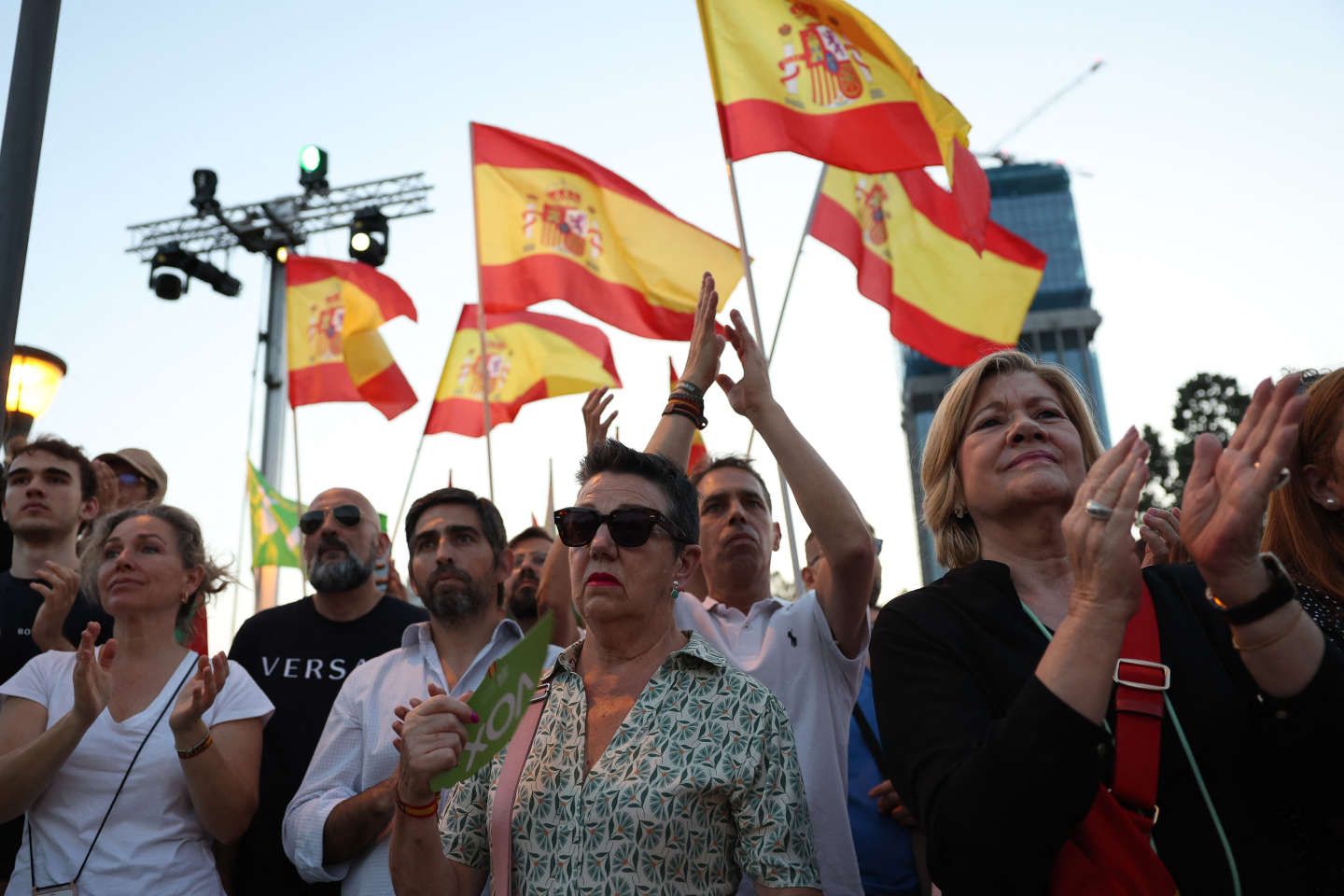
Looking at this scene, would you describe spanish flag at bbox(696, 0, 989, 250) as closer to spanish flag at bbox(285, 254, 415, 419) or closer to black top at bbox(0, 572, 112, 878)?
black top at bbox(0, 572, 112, 878)

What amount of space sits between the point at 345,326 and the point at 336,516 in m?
5.94

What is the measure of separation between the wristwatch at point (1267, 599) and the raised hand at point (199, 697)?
2648mm

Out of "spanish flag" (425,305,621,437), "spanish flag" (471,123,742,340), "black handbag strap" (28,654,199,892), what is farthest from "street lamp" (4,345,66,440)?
"black handbag strap" (28,654,199,892)

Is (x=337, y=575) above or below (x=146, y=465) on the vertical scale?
below

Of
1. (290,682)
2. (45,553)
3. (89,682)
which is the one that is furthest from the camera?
(45,553)

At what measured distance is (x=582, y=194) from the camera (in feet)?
25.3

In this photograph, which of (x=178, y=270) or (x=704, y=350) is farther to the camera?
(x=178, y=270)

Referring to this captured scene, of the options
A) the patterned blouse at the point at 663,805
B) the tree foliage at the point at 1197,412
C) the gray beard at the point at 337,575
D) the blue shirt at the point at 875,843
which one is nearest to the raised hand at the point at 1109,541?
the patterned blouse at the point at 663,805

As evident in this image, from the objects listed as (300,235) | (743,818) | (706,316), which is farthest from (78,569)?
(300,235)

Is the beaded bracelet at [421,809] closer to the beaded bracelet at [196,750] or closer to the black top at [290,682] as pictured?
the beaded bracelet at [196,750]

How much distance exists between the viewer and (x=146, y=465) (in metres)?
5.60

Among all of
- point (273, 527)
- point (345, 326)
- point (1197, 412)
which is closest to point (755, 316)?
point (345, 326)

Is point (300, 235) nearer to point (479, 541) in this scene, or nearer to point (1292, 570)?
A: point (479, 541)

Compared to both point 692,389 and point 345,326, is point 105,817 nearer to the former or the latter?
point 692,389
